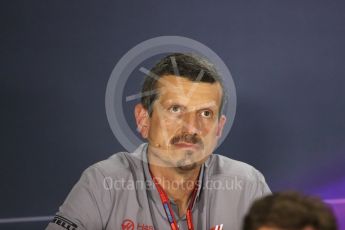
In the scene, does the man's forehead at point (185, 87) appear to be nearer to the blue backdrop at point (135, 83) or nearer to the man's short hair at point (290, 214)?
the blue backdrop at point (135, 83)

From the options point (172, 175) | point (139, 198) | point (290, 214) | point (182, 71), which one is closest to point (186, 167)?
point (172, 175)

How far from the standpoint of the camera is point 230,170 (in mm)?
1952

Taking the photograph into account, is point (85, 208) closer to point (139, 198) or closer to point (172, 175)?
point (139, 198)

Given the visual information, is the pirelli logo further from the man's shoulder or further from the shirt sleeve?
the man's shoulder

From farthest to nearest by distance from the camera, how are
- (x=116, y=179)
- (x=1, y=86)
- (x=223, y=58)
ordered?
(x=223, y=58) < (x=1, y=86) < (x=116, y=179)

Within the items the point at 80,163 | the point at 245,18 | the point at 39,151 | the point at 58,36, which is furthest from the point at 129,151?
the point at 245,18

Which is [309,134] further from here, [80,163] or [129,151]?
[80,163]

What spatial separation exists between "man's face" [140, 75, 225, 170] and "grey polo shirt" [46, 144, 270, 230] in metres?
0.12

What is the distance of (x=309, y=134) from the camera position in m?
2.31

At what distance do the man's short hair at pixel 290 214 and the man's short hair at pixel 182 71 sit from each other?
0.95 meters

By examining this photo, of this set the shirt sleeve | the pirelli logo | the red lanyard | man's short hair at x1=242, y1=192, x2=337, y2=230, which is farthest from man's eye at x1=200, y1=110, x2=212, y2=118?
man's short hair at x1=242, y1=192, x2=337, y2=230

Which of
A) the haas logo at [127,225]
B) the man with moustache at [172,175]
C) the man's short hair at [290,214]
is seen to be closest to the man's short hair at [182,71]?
the man with moustache at [172,175]

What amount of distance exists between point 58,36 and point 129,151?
503 millimetres

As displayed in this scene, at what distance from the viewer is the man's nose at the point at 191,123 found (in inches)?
69.1
